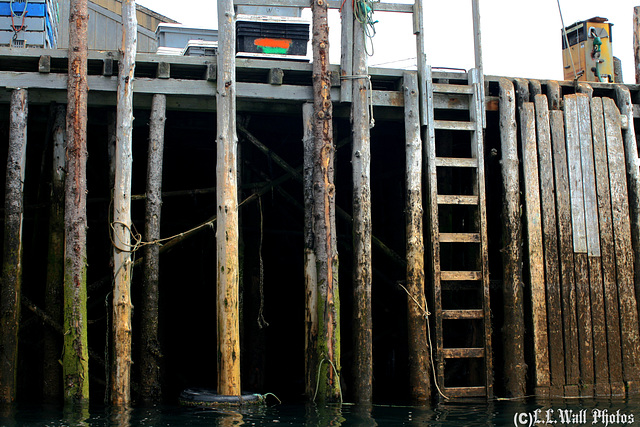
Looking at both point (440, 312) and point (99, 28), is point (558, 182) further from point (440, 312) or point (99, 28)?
point (99, 28)

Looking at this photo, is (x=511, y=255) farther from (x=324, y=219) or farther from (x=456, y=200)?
(x=324, y=219)

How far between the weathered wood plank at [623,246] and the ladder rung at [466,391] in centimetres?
176

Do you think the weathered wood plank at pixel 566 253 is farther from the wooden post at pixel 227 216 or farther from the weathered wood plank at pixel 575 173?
the wooden post at pixel 227 216

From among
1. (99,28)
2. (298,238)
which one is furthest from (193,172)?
(99,28)

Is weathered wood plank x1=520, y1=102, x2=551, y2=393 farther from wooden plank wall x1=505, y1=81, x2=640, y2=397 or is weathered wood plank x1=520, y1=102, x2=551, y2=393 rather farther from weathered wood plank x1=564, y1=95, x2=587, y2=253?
weathered wood plank x1=564, y1=95, x2=587, y2=253

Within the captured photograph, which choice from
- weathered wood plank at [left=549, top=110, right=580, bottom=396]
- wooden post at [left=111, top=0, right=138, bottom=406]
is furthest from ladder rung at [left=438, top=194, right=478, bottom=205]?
wooden post at [left=111, top=0, right=138, bottom=406]

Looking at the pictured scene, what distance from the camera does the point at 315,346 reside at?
761 centimetres

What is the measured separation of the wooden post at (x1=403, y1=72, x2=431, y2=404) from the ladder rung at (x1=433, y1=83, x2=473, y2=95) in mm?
284

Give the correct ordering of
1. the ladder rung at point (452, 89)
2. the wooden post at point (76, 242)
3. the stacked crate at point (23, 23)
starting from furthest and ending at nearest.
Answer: the stacked crate at point (23, 23), the ladder rung at point (452, 89), the wooden post at point (76, 242)

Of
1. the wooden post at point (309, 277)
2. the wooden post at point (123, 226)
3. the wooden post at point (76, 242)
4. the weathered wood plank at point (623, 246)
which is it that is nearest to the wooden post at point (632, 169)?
the weathered wood plank at point (623, 246)

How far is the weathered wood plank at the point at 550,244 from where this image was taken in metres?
8.03

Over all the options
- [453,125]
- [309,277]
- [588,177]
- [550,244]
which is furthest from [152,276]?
[588,177]

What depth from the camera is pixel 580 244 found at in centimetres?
832

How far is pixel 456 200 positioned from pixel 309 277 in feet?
6.73
